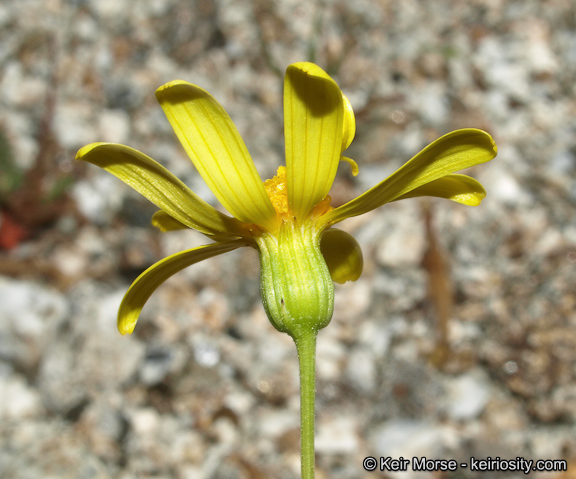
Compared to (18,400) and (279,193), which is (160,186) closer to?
(279,193)

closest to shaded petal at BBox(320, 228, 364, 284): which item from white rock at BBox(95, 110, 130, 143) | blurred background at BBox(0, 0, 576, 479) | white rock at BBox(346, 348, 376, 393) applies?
blurred background at BBox(0, 0, 576, 479)

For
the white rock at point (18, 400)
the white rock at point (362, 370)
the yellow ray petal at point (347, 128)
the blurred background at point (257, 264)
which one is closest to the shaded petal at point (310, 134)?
the yellow ray petal at point (347, 128)

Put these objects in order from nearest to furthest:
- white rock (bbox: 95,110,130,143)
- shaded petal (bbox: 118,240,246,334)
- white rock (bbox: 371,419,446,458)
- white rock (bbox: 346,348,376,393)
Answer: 1. shaded petal (bbox: 118,240,246,334)
2. white rock (bbox: 371,419,446,458)
3. white rock (bbox: 346,348,376,393)
4. white rock (bbox: 95,110,130,143)

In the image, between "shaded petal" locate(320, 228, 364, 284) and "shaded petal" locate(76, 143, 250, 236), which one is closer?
"shaded petal" locate(76, 143, 250, 236)

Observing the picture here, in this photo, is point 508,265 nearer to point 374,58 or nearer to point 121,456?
point 374,58

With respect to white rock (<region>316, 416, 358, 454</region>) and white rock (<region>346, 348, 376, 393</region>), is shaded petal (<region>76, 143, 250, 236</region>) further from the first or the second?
white rock (<region>346, 348, 376, 393</region>)

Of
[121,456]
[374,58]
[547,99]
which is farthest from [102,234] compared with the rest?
[547,99]

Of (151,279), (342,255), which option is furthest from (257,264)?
(151,279)
